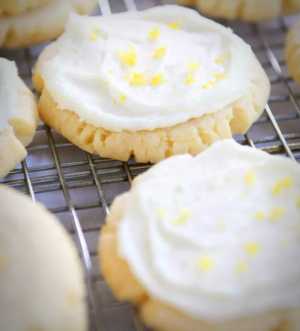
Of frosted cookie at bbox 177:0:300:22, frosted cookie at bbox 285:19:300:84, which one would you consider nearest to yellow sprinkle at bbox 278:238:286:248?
frosted cookie at bbox 285:19:300:84

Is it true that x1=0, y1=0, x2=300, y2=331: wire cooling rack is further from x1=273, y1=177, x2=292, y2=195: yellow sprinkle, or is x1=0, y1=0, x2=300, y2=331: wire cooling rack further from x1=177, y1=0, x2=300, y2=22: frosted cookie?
x1=273, y1=177, x2=292, y2=195: yellow sprinkle

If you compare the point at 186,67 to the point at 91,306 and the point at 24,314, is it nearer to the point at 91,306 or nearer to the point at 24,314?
the point at 91,306

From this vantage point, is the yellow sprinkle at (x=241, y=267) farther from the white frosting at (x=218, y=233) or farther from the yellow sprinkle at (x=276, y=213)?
the yellow sprinkle at (x=276, y=213)

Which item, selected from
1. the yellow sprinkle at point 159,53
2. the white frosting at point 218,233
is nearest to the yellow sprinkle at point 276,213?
the white frosting at point 218,233

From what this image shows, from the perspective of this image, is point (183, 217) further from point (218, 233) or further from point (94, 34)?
point (94, 34)

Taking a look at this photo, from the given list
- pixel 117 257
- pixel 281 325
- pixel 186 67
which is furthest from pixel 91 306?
pixel 186 67

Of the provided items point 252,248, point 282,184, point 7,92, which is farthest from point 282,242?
point 7,92
